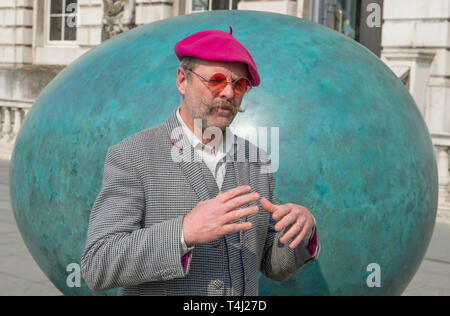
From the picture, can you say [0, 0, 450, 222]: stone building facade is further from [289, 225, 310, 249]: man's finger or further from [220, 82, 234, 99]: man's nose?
[289, 225, 310, 249]: man's finger

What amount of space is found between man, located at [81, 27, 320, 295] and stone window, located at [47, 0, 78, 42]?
18.2m

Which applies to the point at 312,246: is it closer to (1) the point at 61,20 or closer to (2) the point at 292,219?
(2) the point at 292,219

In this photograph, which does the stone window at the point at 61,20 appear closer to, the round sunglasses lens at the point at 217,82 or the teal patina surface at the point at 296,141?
the teal patina surface at the point at 296,141

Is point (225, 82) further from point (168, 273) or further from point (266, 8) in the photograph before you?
point (266, 8)

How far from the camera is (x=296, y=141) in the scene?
3416mm

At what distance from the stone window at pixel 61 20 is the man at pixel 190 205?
59.8ft

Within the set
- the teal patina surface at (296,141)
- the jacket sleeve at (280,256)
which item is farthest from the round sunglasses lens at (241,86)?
the teal patina surface at (296,141)

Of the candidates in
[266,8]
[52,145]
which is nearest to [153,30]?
[52,145]

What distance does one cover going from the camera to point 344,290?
3.59m

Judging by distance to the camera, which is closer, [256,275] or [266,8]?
[256,275]

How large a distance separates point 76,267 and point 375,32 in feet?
15.9

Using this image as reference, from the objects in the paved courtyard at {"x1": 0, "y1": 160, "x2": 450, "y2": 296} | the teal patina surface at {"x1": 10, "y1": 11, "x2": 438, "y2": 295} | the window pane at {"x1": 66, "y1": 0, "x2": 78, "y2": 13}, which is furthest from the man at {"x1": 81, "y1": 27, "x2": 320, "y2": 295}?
the window pane at {"x1": 66, "y1": 0, "x2": 78, "y2": 13}

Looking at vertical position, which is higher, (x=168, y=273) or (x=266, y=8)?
(x=266, y=8)

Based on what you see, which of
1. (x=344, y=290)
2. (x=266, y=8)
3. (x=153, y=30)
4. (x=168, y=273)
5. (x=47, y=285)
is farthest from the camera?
(x=266, y=8)
